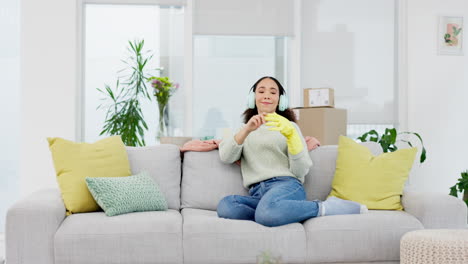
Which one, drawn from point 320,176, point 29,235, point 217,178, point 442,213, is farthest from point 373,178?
point 29,235

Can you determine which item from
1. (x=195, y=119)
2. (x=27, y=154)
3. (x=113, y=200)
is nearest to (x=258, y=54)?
(x=195, y=119)

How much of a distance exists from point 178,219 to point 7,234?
0.81m

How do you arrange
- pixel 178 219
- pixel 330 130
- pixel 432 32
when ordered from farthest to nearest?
pixel 432 32, pixel 330 130, pixel 178 219

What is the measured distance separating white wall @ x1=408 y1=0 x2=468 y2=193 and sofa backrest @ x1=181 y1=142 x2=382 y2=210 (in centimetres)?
230

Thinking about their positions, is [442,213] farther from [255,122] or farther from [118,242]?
[118,242]

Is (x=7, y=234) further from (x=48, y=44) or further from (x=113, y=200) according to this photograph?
(x=48, y=44)

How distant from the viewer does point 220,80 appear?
536 centimetres

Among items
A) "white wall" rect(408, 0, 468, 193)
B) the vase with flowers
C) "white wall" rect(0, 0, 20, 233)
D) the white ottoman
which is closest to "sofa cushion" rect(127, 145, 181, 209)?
the white ottoman

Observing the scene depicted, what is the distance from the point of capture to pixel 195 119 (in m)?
5.35

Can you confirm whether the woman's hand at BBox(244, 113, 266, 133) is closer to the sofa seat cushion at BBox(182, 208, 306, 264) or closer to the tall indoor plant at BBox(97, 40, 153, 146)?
the sofa seat cushion at BBox(182, 208, 306, 264)

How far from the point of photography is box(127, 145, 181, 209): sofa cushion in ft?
10.9

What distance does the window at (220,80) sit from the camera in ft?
17.5

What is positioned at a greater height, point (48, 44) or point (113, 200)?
point (48, 44)

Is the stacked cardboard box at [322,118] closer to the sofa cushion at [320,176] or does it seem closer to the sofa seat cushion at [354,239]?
the sofa cushion at [320,176]
